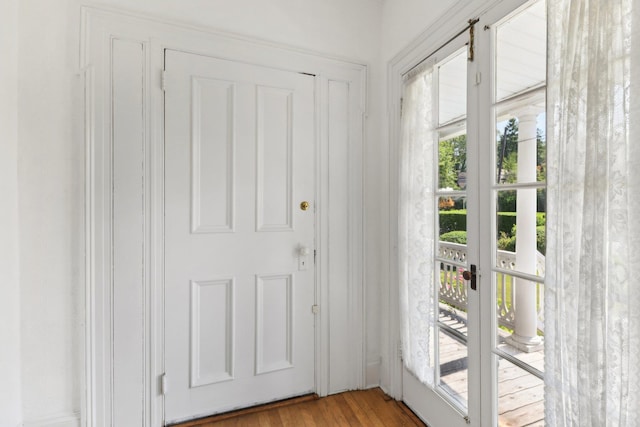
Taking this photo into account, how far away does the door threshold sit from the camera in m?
1.64

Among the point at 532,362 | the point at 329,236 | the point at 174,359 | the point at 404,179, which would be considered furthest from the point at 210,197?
the point at 532,362

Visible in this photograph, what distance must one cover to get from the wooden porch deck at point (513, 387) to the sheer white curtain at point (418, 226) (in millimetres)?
161

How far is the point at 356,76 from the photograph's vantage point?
1960 millimetres

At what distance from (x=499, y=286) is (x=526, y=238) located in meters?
0.24

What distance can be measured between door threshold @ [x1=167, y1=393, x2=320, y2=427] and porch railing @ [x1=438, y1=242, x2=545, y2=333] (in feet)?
3.45

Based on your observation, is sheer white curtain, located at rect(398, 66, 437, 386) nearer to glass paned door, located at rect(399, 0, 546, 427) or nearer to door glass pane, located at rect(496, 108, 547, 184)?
glass paned door, located at rect(399, 0, 546, 427)

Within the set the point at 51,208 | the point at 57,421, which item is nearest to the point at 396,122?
the point at 51,208

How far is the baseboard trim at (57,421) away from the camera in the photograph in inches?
55.2

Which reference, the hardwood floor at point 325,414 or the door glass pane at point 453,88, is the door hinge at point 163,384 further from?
the door glass pane at point 453,88

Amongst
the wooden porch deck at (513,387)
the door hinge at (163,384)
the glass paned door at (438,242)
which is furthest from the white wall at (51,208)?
the wooden porch deck at (513,387)

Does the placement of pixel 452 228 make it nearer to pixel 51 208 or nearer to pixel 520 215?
pixel 520 215

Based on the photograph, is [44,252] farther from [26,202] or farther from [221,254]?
[221,254]

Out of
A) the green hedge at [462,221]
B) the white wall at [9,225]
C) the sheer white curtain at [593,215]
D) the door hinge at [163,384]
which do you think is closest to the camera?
the sheer white curtain at [593,215]

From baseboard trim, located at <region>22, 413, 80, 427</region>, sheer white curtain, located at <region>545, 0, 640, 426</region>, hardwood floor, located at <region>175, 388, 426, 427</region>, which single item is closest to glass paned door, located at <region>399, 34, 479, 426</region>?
hardwood floor, located at <region>175, 388, 426, 427</region>
